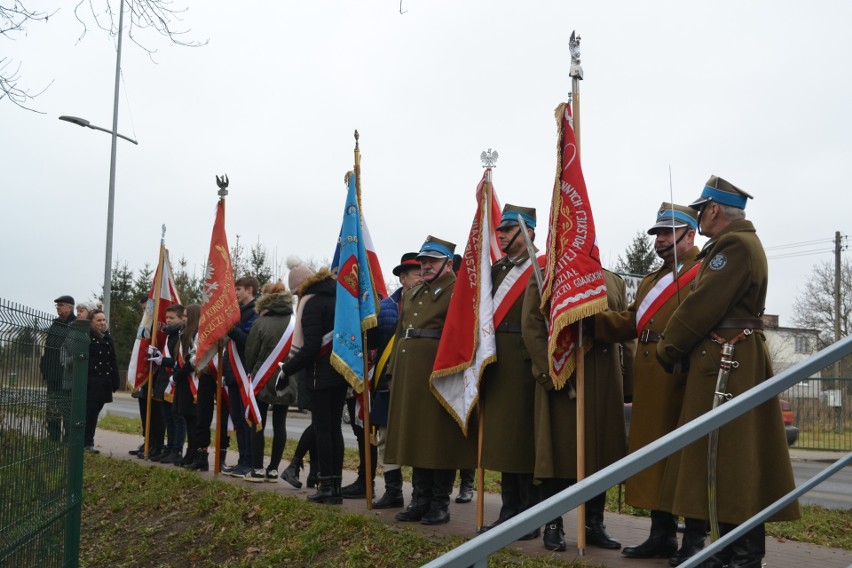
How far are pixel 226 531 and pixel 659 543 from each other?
152 inches

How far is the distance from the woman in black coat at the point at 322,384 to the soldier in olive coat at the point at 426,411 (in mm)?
667

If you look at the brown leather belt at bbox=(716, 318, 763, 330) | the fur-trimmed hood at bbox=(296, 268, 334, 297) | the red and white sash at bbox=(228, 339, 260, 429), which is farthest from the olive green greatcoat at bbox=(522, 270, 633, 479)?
the red and white sash at bbox=(228, 339, 260, 429)

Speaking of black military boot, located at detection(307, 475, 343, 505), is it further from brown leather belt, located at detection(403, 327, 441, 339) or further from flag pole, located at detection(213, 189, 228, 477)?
flag pole, located at detection(213, 189, 228, 477)

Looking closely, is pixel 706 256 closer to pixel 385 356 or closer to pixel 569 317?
pixel 569 317

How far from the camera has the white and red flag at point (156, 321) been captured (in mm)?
12906

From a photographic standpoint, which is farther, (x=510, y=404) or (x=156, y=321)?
(x=156, y=321)

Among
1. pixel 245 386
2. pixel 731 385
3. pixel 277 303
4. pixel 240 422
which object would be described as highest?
pixel 277 303

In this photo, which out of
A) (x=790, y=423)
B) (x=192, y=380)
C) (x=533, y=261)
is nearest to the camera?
(x=533, y=261)

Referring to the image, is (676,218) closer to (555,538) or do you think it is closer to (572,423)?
(572,423)

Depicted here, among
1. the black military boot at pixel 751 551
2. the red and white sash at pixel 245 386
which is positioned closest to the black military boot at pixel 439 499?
the black military boot at pixel 751 551

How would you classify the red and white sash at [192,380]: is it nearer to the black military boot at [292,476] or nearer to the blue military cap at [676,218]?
the black military boot at [292,476]

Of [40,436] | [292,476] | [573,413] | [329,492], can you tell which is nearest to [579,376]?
[573,413]

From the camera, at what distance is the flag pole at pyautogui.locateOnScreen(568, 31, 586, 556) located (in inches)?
235

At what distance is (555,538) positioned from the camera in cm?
629
